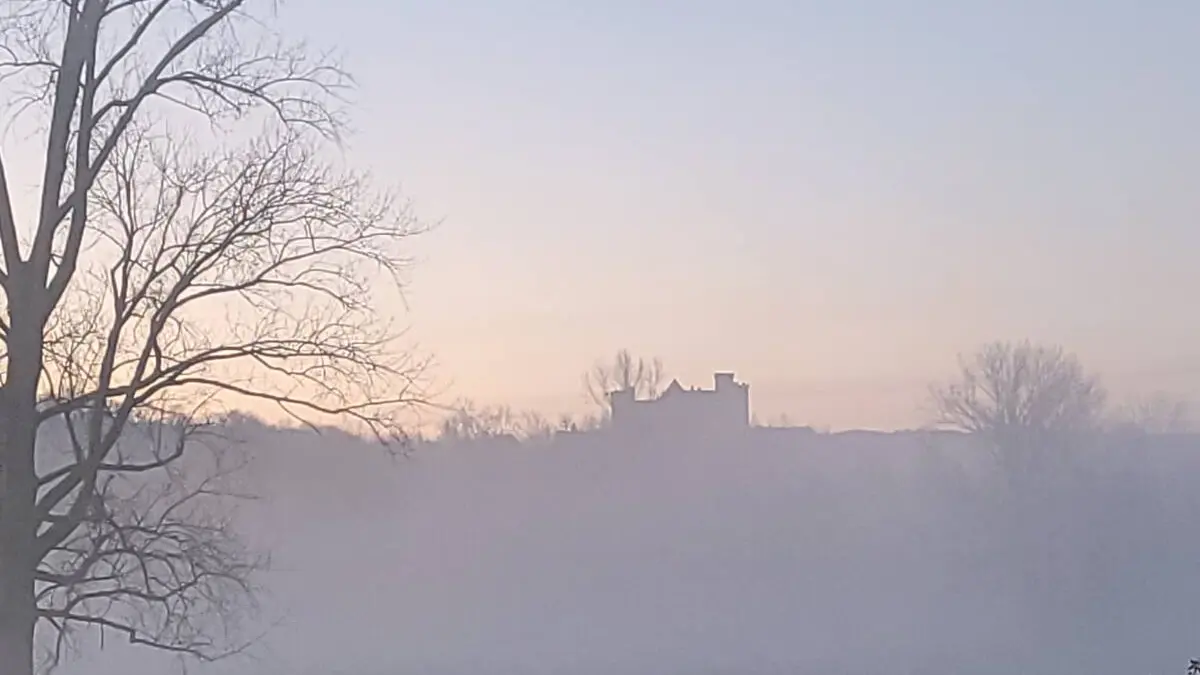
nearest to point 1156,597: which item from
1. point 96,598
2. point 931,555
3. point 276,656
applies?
point 931,555

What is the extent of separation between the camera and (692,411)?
5838cm

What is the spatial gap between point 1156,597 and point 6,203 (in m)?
40.4

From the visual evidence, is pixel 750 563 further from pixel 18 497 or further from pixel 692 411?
pixel 18 497

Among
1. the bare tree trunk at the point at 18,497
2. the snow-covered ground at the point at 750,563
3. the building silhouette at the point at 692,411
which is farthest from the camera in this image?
the building silhouette at the point at 692,411

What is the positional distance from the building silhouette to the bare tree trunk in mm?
48074

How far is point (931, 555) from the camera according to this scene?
4938 centimetres

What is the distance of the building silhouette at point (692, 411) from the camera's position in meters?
57.7

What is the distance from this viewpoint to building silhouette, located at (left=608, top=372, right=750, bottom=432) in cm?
5766

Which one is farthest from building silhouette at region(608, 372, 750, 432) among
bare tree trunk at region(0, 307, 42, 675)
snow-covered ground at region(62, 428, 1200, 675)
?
bare tree trunk at region(0, 307, 42, 675)

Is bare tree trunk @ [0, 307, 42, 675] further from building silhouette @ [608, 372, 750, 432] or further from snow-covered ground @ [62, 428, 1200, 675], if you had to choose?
building silhouette @ [608, 372, 750, 432]

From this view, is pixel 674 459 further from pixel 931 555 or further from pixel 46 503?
pixel 46 503

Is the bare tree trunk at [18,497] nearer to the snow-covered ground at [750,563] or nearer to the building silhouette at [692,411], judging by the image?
the snow-covered ground at [750,563]

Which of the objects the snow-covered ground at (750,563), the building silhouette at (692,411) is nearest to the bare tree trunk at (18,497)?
the snow-covered ground at (750,563)

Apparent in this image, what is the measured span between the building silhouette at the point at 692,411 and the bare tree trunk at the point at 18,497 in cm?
4807
